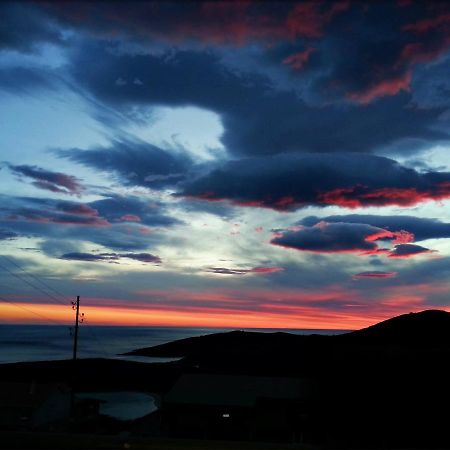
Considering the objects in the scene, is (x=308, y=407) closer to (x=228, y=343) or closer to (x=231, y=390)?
(x=231, y=390)

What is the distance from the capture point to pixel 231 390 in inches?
1399

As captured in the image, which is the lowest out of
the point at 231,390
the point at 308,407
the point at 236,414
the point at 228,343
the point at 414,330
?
the point at 228,343

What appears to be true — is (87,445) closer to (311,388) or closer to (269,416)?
(269,416)

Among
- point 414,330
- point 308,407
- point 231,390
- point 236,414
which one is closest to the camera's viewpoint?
point 236,414

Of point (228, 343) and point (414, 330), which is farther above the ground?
point (414, 330)

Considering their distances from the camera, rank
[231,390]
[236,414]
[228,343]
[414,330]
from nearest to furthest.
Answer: [236,414], [231,390], [414,330], [228,343]

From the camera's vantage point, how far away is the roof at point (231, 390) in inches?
1334

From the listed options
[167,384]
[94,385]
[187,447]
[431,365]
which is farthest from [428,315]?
[187,447]

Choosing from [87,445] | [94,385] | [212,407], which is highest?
[87,445]

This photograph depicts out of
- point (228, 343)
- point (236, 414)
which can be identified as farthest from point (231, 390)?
point (228, 343)

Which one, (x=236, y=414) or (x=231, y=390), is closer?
(x=236, y=414)

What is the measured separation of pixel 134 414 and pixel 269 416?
75.9 ft

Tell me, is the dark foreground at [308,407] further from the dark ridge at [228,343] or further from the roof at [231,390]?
the dark ridge at [228,343]

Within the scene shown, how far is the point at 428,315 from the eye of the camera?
106125 millimetres
